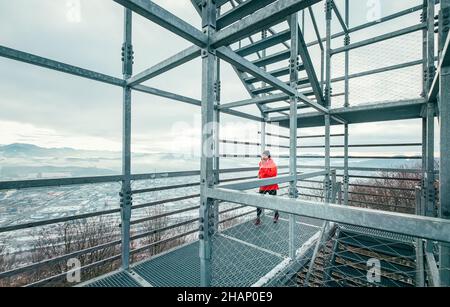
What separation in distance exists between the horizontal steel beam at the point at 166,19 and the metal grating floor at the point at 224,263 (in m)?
2.32

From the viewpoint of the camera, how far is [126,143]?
2516 mm

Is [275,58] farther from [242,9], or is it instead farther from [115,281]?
[115,281]

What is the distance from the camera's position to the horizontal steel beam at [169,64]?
5.31 feet

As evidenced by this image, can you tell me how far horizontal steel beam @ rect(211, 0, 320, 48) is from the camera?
1.18 meters

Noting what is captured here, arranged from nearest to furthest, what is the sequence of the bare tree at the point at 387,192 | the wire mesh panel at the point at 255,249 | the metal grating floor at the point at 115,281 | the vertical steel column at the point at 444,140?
the vertical steel column at the point at 444,140, the metal grating floor at the point at 115,281, the wire mesh panel at the point at 255,249, the bare tree at the point at 387,192

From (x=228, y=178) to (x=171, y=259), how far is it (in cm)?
170

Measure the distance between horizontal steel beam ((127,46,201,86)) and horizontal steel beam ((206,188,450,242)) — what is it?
3.99 feet

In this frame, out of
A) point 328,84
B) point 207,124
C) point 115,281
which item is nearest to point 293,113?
point 207,124

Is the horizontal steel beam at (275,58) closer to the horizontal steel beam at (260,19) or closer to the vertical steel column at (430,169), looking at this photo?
the horizontal steel beam at (260,19)

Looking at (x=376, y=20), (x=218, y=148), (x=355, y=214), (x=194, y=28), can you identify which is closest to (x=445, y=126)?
(x=355, y=214)

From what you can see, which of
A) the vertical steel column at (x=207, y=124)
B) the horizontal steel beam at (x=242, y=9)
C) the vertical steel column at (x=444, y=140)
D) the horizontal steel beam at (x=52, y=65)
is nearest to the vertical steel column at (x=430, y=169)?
the vertical steel column at (x=444, y=140)

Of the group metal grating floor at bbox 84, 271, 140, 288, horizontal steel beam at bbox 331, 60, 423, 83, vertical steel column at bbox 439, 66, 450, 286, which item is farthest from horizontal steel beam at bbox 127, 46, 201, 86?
horizontal steel beam at bbox 331, 60, 423, 83

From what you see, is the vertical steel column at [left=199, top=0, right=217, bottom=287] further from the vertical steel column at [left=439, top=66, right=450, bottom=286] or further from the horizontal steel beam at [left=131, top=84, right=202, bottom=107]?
the vertical steel column at [left=439, top=66, right=450, bottom=286]
